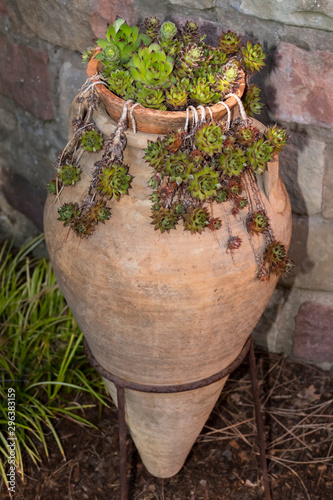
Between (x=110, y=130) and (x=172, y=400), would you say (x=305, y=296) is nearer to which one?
(x=172, y=400)

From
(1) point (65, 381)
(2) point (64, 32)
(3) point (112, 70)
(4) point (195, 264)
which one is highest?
(3) point (112, 70)

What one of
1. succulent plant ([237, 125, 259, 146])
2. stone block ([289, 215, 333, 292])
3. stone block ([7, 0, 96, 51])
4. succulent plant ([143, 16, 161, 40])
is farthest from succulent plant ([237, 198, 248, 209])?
stone block ([7, 0, 96, 51])

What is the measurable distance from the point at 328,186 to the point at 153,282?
0.79m

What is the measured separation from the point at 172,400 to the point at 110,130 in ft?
2.45

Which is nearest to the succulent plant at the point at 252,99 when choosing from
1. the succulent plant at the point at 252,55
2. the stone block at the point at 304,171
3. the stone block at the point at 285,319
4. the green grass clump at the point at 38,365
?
the succulent plant at the point at 252,55

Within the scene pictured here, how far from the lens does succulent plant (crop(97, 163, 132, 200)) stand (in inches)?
50.6

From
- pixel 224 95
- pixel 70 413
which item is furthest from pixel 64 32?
pixel 70 413

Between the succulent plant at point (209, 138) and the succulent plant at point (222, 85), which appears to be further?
the succulent plant at point (222, 85)

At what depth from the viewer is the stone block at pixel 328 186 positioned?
1.81 m

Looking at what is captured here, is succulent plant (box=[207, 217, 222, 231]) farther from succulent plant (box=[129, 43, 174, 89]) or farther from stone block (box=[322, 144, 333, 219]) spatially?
stone block (box=[322, 144, 333, 219])

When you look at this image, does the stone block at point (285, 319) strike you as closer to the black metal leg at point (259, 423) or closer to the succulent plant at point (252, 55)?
the black metal leg at point (259, 423)

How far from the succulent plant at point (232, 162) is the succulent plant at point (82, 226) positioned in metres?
0.31

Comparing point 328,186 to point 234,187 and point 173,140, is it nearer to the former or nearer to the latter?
point 234,187

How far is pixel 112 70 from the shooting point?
4.44 feet
